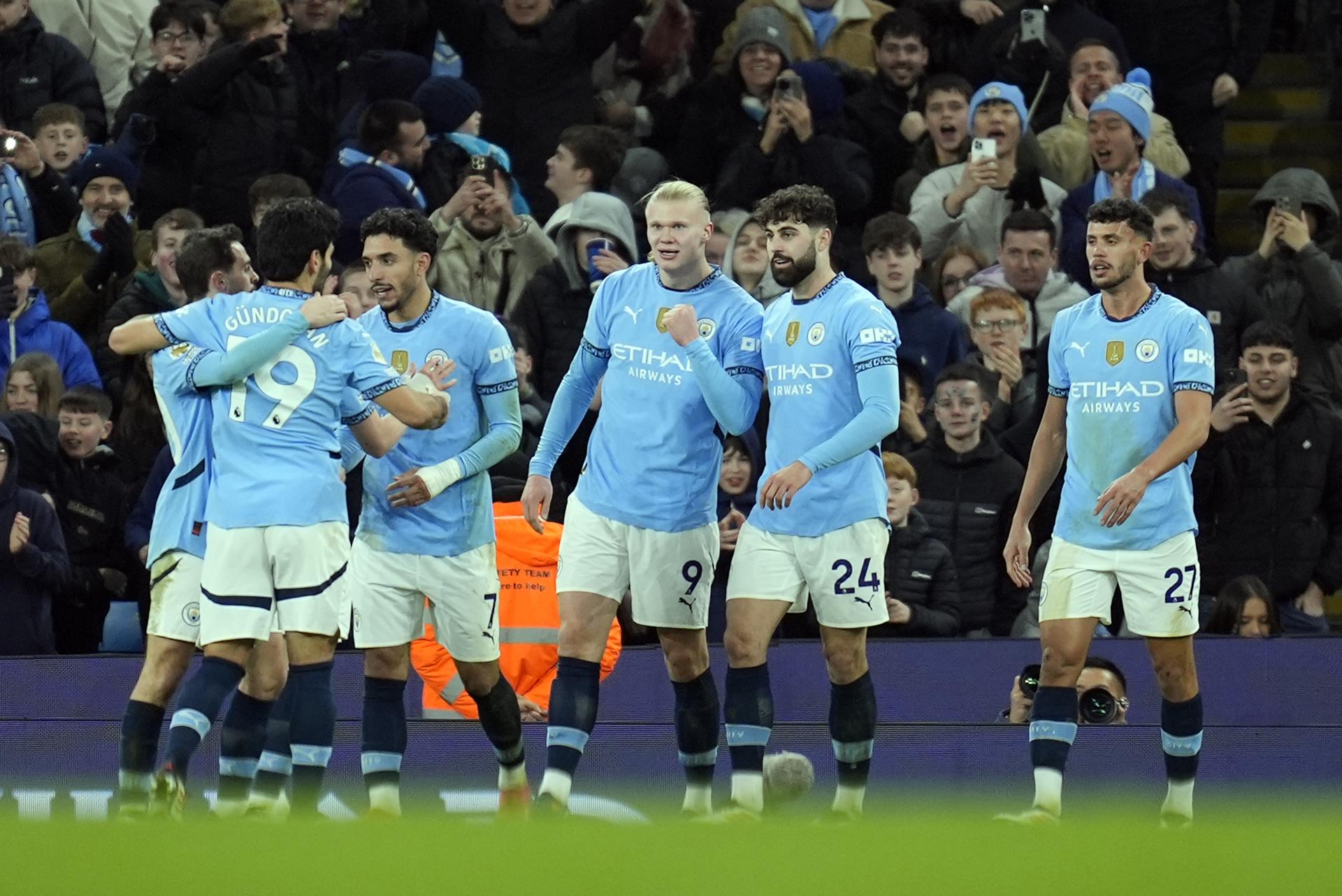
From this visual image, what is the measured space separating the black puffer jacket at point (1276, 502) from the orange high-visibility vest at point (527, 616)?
3.32 meters

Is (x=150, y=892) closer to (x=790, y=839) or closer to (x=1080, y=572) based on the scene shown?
(x=790, y=839)

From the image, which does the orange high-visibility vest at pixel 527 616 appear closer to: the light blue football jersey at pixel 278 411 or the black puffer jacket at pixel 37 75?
the light blue football jersey at pixel 278 411

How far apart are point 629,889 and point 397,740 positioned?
5.23m

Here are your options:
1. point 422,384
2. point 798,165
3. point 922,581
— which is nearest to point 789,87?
point 798,165

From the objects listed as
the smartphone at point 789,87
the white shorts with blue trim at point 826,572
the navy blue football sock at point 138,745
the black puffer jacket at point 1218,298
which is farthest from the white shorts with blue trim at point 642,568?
the smartphone at point 789,87

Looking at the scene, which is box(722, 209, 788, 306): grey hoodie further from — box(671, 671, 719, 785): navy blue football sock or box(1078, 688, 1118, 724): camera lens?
box(671, 671, 719, 785): navy blue football sock

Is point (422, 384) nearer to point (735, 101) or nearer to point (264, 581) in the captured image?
point (264, 581)

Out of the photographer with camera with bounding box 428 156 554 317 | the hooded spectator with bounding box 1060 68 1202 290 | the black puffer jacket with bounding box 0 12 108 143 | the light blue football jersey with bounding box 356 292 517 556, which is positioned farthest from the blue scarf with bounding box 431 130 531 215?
the light blue football jersey with bounding box 356 292 517 556

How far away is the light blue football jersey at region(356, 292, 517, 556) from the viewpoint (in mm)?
9359

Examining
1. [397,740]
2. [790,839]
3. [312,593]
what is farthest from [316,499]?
[790,839]

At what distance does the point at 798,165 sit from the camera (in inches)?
547

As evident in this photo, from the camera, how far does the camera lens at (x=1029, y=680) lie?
34.5 feet

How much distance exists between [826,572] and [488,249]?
4763mm

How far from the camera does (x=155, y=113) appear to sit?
14547mm
